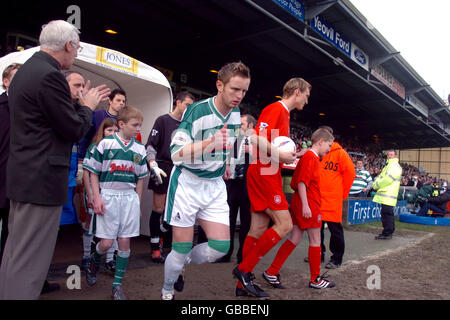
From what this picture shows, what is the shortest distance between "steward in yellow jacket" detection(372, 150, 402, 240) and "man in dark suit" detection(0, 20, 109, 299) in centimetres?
728

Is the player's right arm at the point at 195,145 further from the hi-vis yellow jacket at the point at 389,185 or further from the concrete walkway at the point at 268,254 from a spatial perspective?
the hi-vis yellow jacket at the point at 389,185

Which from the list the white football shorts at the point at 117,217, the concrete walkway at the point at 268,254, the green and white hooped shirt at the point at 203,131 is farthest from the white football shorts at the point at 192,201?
the concrete walkway at the point at 268,254

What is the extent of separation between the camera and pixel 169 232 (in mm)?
5230

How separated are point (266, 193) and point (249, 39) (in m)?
8.02

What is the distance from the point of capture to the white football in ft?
10.8

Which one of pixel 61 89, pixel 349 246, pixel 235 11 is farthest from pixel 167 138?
pixel 235 11

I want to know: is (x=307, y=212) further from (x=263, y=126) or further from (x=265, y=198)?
(x=263, y=126)

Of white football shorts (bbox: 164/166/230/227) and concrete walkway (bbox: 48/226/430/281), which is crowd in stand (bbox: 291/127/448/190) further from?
white football shorts (bbox: 164/166/230/227)

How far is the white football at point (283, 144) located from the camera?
3279 mm

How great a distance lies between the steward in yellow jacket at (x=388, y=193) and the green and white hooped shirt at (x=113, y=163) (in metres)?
6.32

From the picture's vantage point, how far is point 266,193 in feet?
11.5

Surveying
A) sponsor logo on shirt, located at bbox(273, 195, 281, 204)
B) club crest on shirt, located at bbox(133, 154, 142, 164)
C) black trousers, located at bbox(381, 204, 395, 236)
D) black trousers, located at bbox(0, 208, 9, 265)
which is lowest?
black trousers, located at bbox(381, 204, 395, 236)

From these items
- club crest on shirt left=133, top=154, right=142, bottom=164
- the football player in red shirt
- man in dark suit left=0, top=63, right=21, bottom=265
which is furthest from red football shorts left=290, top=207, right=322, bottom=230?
man in dark suit left=0, top=63, right=21, bottom=265
